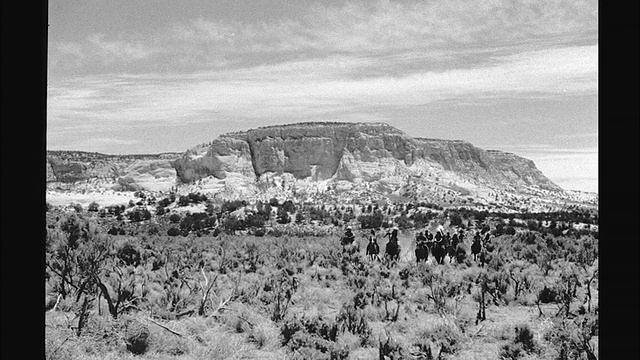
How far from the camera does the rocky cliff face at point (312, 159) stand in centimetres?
7812

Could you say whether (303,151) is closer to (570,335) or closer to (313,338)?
(313,338)

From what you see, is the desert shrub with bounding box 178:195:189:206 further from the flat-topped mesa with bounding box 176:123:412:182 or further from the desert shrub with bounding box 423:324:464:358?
the flat-topped mesa with bounding box 176:123:412:182

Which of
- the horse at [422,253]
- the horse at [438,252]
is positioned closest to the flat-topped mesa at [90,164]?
the horse at [422,253]

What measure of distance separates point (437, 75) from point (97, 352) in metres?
21.2

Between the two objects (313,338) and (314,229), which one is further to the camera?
(314,229)

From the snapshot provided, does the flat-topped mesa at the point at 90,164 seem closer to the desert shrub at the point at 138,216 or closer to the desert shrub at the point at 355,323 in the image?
the desert shrub at the point at 138,216

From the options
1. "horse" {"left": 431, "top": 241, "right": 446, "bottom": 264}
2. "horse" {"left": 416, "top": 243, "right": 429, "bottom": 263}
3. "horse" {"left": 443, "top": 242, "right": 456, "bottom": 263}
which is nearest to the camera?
"horse" {"left": 416, "top": 243, "right": 429, "bottom": 263}

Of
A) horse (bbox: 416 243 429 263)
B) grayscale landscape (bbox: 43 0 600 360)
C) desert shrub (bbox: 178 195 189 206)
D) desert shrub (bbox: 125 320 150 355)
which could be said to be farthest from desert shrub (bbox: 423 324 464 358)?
desert shrub (bbox: 178 195 189 206)

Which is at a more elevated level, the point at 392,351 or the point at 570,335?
the point at 570,335

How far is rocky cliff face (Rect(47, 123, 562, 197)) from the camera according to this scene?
256 ft

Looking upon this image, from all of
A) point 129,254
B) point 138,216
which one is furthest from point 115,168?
point 129,254

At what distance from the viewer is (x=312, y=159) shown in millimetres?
82188
